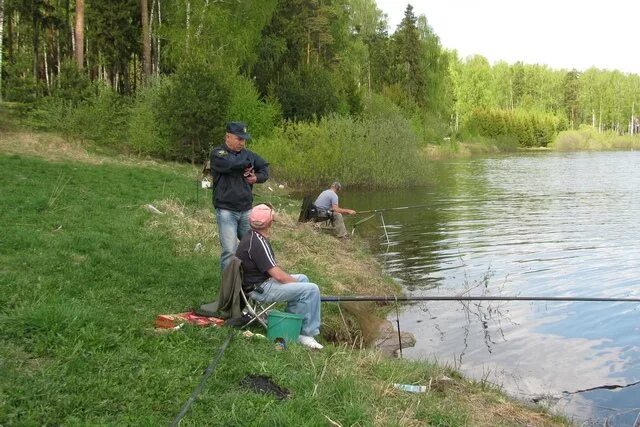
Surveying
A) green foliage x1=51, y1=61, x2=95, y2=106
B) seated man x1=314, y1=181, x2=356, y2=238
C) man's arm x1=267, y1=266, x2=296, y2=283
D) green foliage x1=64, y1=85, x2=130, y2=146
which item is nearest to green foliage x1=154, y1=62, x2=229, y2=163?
green foliage x1=64, y1=85, x2=130, y2=146

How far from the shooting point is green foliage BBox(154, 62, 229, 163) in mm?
26109

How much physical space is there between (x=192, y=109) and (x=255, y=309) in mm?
20725

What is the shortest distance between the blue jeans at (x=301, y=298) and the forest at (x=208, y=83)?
17216 millimetres

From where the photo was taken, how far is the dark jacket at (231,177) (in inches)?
297

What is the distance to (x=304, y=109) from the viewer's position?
35531 mm

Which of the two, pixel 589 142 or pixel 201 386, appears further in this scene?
pixel 589 142

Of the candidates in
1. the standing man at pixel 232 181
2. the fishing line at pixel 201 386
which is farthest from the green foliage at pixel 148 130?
the fishing line at pixel 201 386

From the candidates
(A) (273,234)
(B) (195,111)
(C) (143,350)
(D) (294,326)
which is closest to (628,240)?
(A) (273,234)

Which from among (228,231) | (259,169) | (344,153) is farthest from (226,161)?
(344,153)

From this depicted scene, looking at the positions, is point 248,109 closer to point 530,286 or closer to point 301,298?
point 530,286

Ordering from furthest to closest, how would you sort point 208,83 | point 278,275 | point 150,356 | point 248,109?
point 248,109
point 208,83
point 278,275
point 150,356

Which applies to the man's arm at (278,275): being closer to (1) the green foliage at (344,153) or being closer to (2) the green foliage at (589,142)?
(1) the green foliage at (344,153)

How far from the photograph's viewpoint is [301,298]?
639 centimetres

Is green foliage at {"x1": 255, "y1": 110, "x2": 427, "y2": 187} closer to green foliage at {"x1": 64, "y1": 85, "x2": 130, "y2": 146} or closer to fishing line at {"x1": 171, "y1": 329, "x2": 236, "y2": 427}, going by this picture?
green foliage at {"x1": 64, "y1": 85, "x2": 130, "y2": 146}
